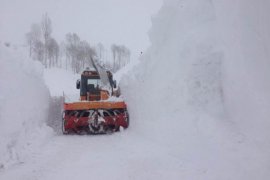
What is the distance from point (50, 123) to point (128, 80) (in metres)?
3.66

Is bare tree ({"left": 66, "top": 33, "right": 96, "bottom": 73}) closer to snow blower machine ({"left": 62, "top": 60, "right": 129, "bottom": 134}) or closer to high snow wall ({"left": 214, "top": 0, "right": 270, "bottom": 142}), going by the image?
snow blower machine ({"left": 62, "top": 60, "right": 129, "bottom": 134})

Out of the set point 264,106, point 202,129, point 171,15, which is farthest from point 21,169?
point 171,15

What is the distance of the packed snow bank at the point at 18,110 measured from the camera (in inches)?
309

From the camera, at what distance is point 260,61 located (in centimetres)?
677

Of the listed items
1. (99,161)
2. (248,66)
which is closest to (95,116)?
(99,161)

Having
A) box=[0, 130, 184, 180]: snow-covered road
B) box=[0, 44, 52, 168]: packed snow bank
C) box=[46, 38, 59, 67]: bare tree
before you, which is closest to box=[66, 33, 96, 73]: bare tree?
box=[46, 38, 59, 67]: bare tree

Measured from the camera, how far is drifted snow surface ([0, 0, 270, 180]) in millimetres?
6496

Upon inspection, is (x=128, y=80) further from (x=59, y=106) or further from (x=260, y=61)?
(x=260, y=61)

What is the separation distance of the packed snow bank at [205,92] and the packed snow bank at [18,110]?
3.31m

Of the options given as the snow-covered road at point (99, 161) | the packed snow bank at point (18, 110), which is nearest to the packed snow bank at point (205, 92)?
the snow-covered road at point (99, 161)

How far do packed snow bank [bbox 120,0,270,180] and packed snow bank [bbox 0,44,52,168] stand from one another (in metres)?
3.31

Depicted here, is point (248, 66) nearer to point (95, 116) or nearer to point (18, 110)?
point (95, 116)

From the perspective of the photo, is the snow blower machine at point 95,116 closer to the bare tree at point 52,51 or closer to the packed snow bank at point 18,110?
the packed snow bank at point 18,110

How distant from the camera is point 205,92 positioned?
884 centimetres
